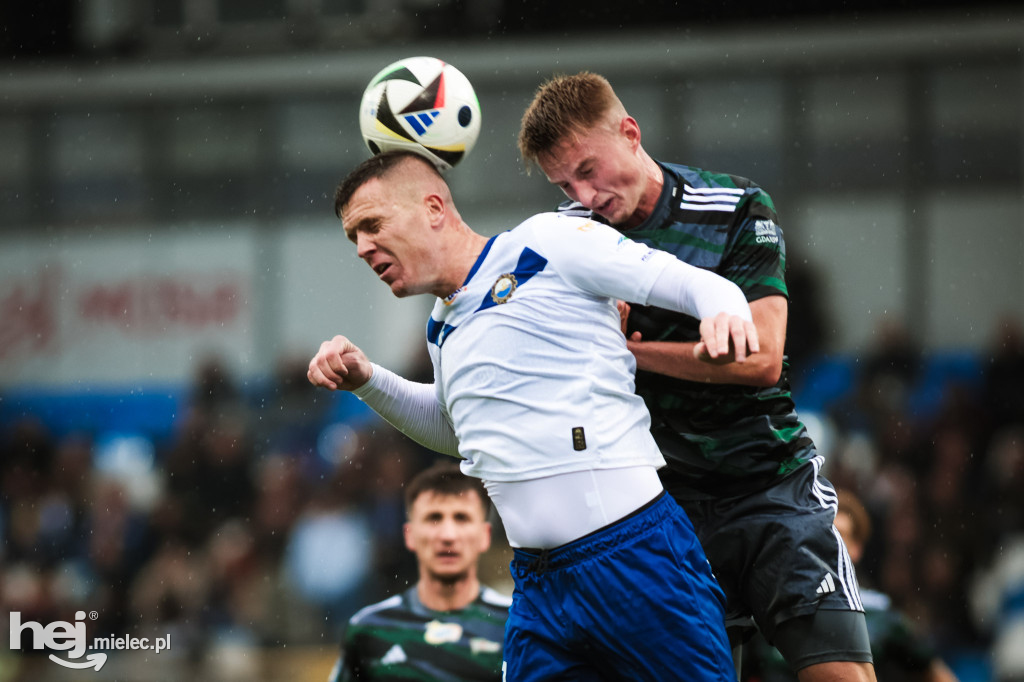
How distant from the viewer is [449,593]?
5055mm

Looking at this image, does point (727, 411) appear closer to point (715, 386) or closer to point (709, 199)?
point (715, 386)

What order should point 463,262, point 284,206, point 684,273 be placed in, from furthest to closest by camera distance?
point 284,206, point 463,262, point 684,273

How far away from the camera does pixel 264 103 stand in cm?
1305

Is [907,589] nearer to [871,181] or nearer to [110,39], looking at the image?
[871,181]

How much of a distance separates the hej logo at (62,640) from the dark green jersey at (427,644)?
3.40m

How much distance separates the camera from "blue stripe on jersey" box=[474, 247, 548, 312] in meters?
2.91

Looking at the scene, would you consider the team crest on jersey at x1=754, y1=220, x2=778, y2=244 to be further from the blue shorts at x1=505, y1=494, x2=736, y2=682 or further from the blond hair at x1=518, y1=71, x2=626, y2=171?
the blue shorts at x1=505, y1=494, x2=736, y2=682

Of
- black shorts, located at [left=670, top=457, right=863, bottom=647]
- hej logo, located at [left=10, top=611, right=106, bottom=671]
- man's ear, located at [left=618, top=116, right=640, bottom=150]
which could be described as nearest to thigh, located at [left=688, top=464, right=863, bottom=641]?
black shorts, located at [left=670, top=457, right=863, bottom=647]

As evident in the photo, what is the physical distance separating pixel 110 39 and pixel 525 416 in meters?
12.2

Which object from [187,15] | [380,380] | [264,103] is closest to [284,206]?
[264,103]

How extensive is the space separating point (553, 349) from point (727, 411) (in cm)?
67

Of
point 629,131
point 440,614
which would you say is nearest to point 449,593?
point 440,614

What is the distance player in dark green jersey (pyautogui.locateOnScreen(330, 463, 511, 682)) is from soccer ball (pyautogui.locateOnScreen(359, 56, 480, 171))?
5.87 ft

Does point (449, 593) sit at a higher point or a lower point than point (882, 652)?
higher
